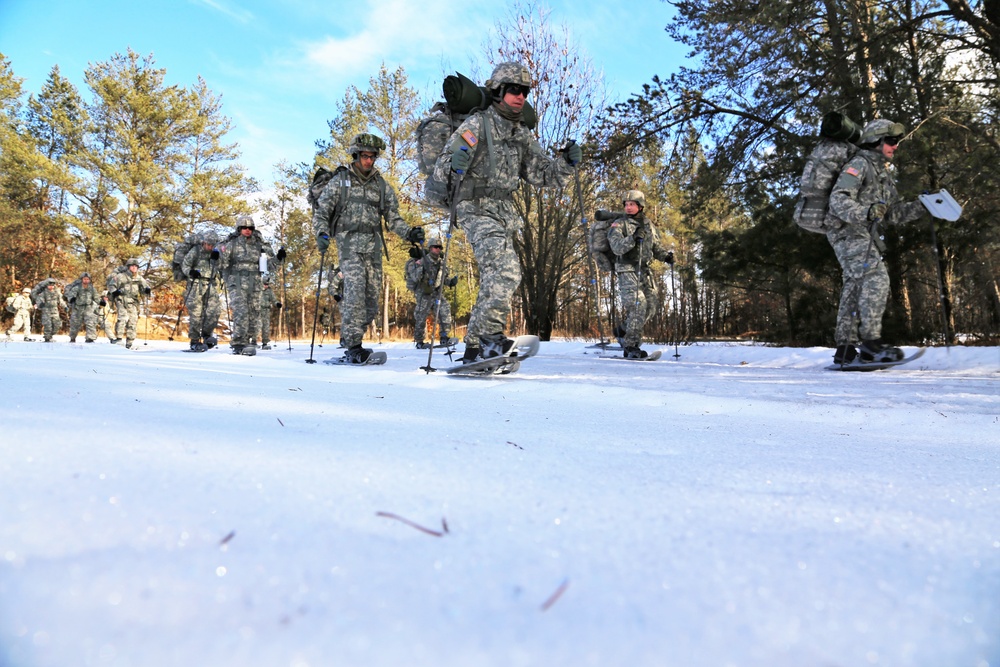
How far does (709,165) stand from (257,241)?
751 cm

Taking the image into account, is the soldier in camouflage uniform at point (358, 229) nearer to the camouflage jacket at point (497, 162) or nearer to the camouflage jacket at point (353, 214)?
the camouflage jacket at point (353, 214)

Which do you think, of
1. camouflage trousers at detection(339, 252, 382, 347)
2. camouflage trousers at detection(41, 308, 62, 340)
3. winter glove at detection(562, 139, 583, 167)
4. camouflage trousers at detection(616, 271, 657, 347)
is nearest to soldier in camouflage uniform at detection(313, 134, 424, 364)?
camouflage trousers at detection(339, 252, 382, 347)

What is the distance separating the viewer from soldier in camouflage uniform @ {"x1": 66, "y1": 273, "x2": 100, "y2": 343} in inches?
530

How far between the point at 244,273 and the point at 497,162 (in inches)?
211

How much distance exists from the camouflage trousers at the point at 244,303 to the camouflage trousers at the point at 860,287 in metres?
7.08

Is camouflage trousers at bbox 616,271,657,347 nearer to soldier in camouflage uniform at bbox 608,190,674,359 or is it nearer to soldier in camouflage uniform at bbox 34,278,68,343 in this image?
soldier in camouflage uniform at bbox 608,190,674,359

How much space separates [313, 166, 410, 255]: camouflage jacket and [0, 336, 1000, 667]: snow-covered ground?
422 cm

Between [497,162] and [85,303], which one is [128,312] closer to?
[85,303]

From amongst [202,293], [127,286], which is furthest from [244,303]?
[127,286]

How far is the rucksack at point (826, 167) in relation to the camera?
17.2 ft

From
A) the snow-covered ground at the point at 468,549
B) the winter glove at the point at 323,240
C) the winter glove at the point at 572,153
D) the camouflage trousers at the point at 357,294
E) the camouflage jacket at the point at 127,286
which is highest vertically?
the winter glove at the point at 572,153

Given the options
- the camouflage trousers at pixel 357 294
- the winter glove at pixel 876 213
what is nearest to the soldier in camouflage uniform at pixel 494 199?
the camouflage trousers at pixel 357 294

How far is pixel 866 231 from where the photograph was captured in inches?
206

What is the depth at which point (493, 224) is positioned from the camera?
413 centimetres
